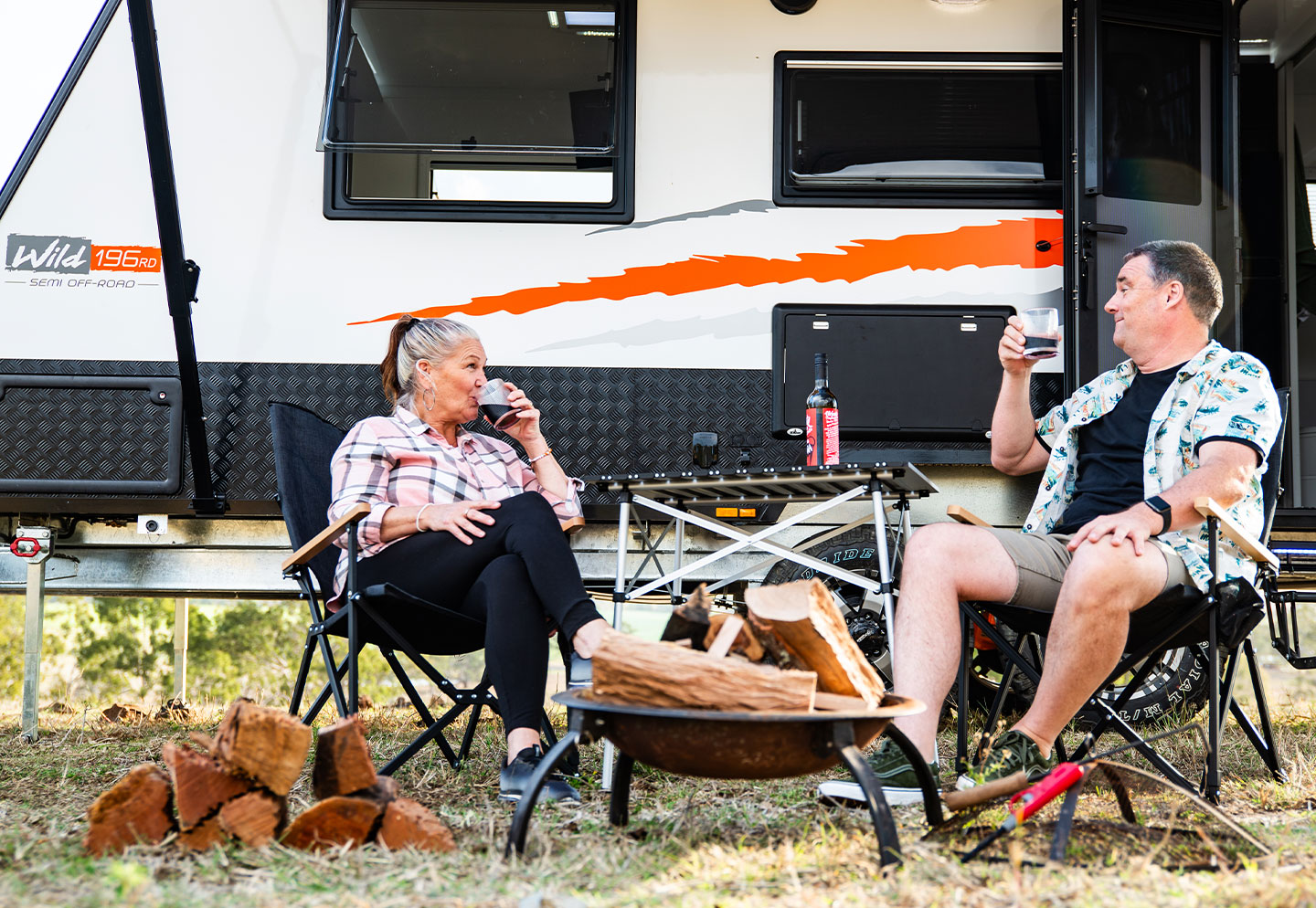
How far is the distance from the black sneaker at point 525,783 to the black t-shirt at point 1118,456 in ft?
3.98

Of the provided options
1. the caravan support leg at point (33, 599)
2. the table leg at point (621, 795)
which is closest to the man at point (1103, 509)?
the table leg at point (621, 795)

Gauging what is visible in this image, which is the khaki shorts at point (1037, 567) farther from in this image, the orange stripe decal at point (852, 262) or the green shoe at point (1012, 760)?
the orange stripe decal at point (852, 262)

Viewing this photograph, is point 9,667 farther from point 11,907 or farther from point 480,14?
point 11,907

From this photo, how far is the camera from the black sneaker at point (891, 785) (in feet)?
6.50

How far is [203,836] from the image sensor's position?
172 centimetres

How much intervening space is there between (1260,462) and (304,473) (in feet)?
6.77

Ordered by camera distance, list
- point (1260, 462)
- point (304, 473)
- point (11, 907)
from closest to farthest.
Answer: point (11, 907)
point (1260, 462)
point (304, 473)

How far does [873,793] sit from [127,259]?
2.63 m

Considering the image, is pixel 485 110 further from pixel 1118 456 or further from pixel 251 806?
pixel 251 806

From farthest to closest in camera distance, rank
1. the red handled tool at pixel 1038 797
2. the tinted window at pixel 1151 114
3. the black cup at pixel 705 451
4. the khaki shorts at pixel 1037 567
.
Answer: the tinted window at pixel 1151 114, the black cup at pixel 705 451, the khaki shorts at pixel 1037 567, the red handled tool at pixel 1038 797

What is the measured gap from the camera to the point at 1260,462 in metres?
2.32

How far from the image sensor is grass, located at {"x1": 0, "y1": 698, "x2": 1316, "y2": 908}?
1466 mm

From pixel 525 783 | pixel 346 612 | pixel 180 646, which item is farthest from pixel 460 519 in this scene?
pixel 180 646

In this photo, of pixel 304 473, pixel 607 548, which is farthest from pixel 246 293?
pixel 607 548
